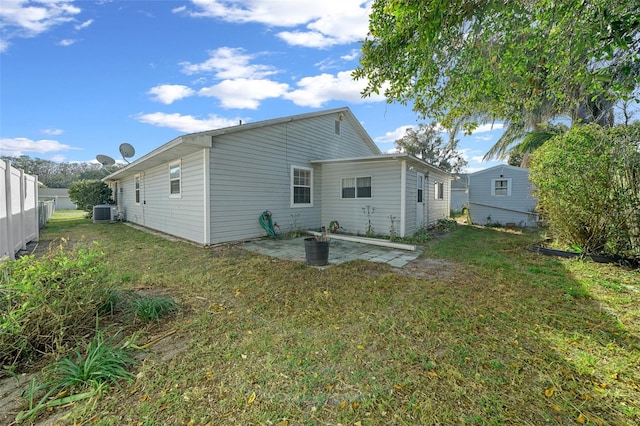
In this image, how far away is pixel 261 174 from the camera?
26.2 ft

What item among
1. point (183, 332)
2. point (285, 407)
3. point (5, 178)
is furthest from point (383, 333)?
point (5, 178)

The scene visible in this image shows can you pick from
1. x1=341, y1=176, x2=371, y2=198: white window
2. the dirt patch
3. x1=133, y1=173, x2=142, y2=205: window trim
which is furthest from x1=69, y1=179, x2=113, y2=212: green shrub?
the dirt patch

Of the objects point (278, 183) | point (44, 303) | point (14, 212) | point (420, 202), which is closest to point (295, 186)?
point (278, 183)

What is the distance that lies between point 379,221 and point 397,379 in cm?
676

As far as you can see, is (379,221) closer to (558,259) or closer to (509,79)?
(558,259)

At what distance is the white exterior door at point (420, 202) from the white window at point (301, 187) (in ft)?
12.6

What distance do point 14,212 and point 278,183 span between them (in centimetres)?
601

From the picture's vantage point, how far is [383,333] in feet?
8.67

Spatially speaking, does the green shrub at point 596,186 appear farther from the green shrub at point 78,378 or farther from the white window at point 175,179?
the white window at point 175,179

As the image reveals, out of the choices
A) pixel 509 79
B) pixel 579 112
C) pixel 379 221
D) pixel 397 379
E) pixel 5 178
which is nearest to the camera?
pixel 397 379

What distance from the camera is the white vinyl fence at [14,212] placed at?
4812mm

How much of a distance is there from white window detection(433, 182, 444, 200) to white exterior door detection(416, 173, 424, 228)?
87.7 inches

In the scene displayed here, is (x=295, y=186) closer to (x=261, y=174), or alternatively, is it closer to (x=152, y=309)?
(x=261, y=174)

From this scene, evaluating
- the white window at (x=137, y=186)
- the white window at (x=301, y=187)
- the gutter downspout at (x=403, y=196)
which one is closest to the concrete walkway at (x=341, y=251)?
the gutter downspout at (x=403, y=196)
